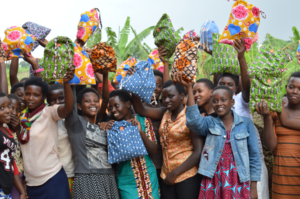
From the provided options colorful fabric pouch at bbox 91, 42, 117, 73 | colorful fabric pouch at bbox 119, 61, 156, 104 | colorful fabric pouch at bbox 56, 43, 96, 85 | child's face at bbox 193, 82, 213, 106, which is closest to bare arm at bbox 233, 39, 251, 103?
child's face at bbox 193, 82, 213, 106

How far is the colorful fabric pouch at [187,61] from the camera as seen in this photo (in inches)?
104

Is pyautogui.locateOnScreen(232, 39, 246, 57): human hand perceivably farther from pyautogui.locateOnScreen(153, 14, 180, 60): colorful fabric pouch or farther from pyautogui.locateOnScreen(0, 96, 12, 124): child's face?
pyautogui.locateOnScreen(0, 96, 12, 124): child's face

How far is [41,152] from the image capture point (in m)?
2.86

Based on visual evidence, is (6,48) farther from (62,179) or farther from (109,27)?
(109,27)

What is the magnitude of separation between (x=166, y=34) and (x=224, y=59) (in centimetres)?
82

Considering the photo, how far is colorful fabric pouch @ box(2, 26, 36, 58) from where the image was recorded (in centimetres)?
374

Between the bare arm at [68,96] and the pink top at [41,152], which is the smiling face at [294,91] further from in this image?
the pink top at [41,152]

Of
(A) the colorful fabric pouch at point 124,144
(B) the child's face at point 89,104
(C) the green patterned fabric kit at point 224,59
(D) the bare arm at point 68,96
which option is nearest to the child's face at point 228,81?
(C) the green patterned fabric kit at point 224,59

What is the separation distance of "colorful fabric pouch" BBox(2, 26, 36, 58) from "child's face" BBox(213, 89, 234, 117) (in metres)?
2.71

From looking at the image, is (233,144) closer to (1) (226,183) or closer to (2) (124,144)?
(1) (226,183)

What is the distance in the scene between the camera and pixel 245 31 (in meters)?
3.14

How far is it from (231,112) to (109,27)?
23.2 feet

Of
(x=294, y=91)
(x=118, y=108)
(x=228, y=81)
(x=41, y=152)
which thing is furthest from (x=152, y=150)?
(x=294, y=91)

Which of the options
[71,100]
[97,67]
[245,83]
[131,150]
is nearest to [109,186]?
[131,150]
